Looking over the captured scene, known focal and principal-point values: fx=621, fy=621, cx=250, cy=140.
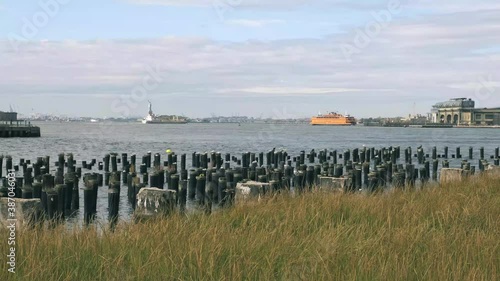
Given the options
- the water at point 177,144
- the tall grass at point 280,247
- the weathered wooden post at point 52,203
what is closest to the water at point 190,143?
the water at point 177,144

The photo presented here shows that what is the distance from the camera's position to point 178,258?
6652 mm

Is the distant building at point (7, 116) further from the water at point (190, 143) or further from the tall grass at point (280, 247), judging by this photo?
the tall grass at point (280, 247)

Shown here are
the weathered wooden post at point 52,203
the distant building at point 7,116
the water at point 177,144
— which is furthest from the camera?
the distant building at point 7,116

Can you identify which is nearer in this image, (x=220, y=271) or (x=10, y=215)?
(x=220, y=271)

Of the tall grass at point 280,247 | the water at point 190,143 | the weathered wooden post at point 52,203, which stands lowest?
the water at point 190,143

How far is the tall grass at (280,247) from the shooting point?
6203 mm

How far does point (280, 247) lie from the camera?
7.23 meters

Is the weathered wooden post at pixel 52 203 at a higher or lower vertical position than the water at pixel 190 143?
higher

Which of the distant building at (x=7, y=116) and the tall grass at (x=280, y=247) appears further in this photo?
the distant building at (x=7, y=116)

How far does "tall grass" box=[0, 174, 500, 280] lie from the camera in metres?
6.20

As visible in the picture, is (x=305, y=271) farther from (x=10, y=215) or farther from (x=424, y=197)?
(x=424, y=197)

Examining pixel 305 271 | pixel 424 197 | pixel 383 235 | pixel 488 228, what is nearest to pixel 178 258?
pixel 305 271

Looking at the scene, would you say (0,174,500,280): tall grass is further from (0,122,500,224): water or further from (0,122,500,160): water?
(0,122,500,160): water

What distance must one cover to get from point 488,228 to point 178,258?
474 cm
